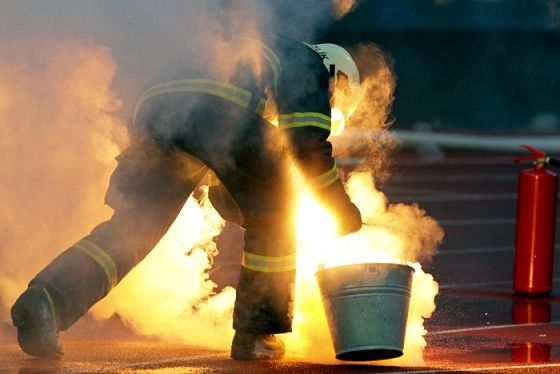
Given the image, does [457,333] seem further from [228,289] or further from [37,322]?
[37,322]

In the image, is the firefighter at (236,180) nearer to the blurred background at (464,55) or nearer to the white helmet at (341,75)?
the white helmet at (341,75)

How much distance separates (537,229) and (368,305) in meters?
3.38

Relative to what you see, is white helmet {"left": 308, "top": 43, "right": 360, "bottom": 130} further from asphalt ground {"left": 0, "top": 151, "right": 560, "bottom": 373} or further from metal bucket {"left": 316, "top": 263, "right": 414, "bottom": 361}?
asphalt ground {"left": 0, "top": 151, "right": 560, "bottom": 373}

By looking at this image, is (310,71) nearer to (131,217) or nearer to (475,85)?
(131,217)

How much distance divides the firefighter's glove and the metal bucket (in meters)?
0.33

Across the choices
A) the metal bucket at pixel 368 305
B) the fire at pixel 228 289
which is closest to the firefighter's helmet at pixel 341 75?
the fire at pixel 228 289

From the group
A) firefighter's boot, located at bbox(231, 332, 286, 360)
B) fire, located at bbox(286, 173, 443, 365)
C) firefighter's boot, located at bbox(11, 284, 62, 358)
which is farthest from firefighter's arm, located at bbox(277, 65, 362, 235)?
firefighter's boot, located at bbox(11, 284, 62, 358)

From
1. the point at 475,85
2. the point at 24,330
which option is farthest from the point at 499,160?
the point at 24,330

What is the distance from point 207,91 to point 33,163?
1452 mm

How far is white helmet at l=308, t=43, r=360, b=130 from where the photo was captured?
22.8ft

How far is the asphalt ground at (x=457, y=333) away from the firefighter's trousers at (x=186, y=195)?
285mm

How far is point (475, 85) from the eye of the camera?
18422mm

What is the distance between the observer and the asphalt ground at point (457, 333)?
6.60 m

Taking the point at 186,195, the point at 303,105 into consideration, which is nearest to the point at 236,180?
the point at 186,195
